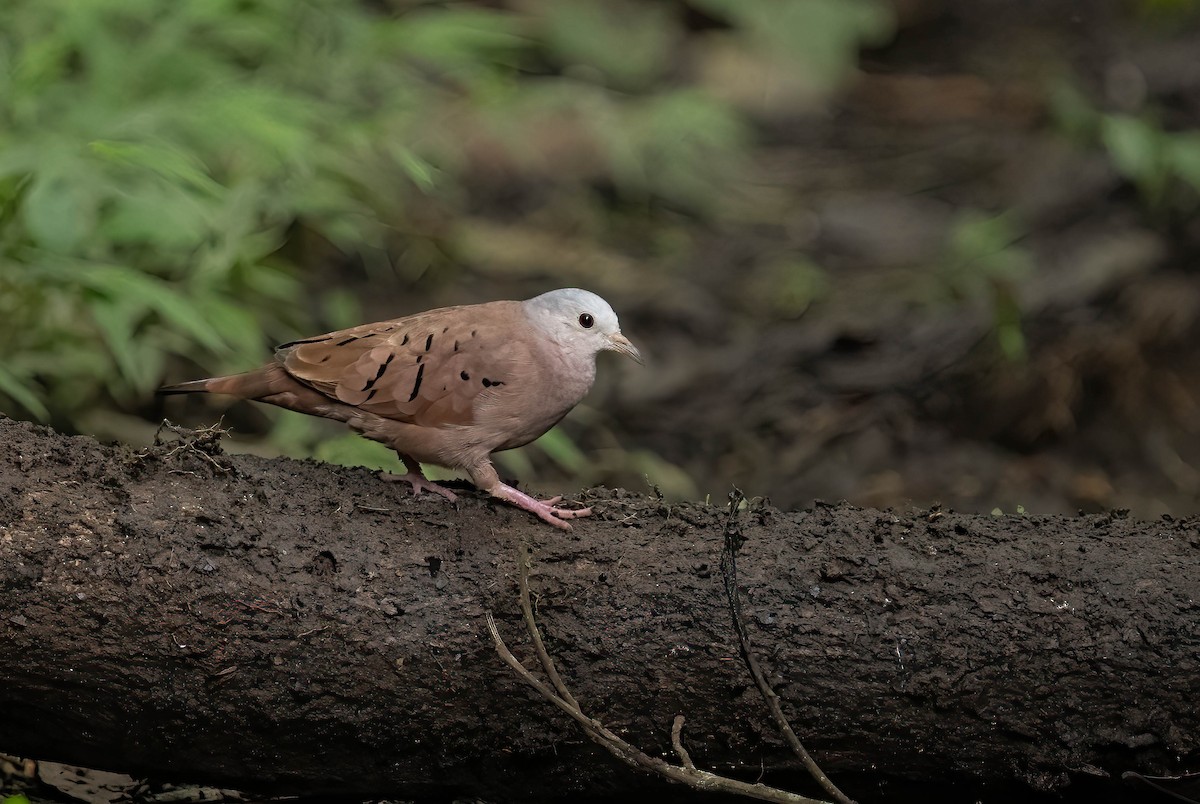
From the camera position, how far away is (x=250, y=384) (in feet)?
10.8

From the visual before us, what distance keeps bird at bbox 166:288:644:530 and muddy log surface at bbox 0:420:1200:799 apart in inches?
12.9

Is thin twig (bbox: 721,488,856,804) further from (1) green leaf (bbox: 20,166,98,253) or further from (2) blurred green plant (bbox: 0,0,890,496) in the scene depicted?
(1) green leaf (bbox: 20,166,98,253)

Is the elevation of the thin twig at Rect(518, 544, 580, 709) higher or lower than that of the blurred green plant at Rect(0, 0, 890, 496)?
lower

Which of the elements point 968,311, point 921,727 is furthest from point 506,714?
point 968,311

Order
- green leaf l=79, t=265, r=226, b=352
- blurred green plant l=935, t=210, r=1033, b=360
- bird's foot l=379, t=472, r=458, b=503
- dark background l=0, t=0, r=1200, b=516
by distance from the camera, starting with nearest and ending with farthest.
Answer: bird's foot l=379, t=472, r=458, b=503, green leaf l=79, t=265, r=226, b=352, dark background l=0, t=0, r=1200, b=516, blurred green plant l=935, t=210, r=1033, b=360

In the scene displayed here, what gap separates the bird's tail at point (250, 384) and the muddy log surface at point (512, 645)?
40 cm

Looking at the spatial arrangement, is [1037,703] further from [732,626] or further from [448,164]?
[448,164]

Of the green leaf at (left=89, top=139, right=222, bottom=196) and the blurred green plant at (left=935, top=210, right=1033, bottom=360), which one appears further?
the blurred green plant at (left=935, top=210, right=1033, bottom=360)

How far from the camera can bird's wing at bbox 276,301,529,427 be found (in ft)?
10.3

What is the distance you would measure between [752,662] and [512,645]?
54 centimetres

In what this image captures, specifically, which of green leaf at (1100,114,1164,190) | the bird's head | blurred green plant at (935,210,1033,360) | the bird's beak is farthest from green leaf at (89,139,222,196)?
green leaf at (1100,114,1164,190)

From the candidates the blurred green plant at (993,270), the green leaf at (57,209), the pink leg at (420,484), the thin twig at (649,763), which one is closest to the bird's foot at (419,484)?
the pink leg at (420,484)

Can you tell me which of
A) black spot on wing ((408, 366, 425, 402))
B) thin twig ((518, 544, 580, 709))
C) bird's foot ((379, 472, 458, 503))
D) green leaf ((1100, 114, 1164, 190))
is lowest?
thin twig ((518, 544, 580, 709))

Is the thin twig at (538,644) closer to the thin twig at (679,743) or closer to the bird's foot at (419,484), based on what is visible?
the thin twig at (679,743)
